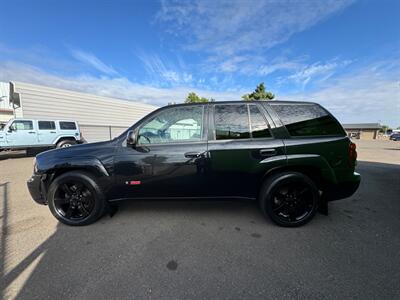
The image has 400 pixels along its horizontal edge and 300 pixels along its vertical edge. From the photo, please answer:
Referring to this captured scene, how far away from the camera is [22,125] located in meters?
8.97

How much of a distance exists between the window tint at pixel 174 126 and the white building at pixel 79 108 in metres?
12.0

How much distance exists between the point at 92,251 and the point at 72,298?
65cm

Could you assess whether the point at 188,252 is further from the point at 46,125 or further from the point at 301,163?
the point at 46,125

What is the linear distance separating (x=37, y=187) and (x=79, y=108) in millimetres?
13168

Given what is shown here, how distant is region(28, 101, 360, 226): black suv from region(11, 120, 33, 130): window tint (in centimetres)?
862

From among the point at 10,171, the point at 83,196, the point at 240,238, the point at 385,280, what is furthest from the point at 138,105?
the point at 385,280

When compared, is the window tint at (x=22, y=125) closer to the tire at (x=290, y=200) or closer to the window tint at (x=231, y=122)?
the window tint at (x=231, y=122)

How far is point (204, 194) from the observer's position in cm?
275

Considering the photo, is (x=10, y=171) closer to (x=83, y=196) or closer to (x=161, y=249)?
(x=83, y=196)

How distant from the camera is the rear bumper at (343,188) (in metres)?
2.70

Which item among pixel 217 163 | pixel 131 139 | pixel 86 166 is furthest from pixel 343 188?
pixel 86 166

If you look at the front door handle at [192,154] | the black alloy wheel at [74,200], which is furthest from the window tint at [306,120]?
the black alloy wheel at [74,200]

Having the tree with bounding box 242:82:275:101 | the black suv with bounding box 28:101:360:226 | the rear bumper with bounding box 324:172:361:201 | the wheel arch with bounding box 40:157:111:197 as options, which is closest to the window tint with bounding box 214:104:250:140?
the black suv with bounding box 28:101:360:226

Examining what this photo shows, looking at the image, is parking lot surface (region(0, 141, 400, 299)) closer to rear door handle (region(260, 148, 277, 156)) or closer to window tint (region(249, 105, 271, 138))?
rear door handle (region(260, 148, 277, 156))
